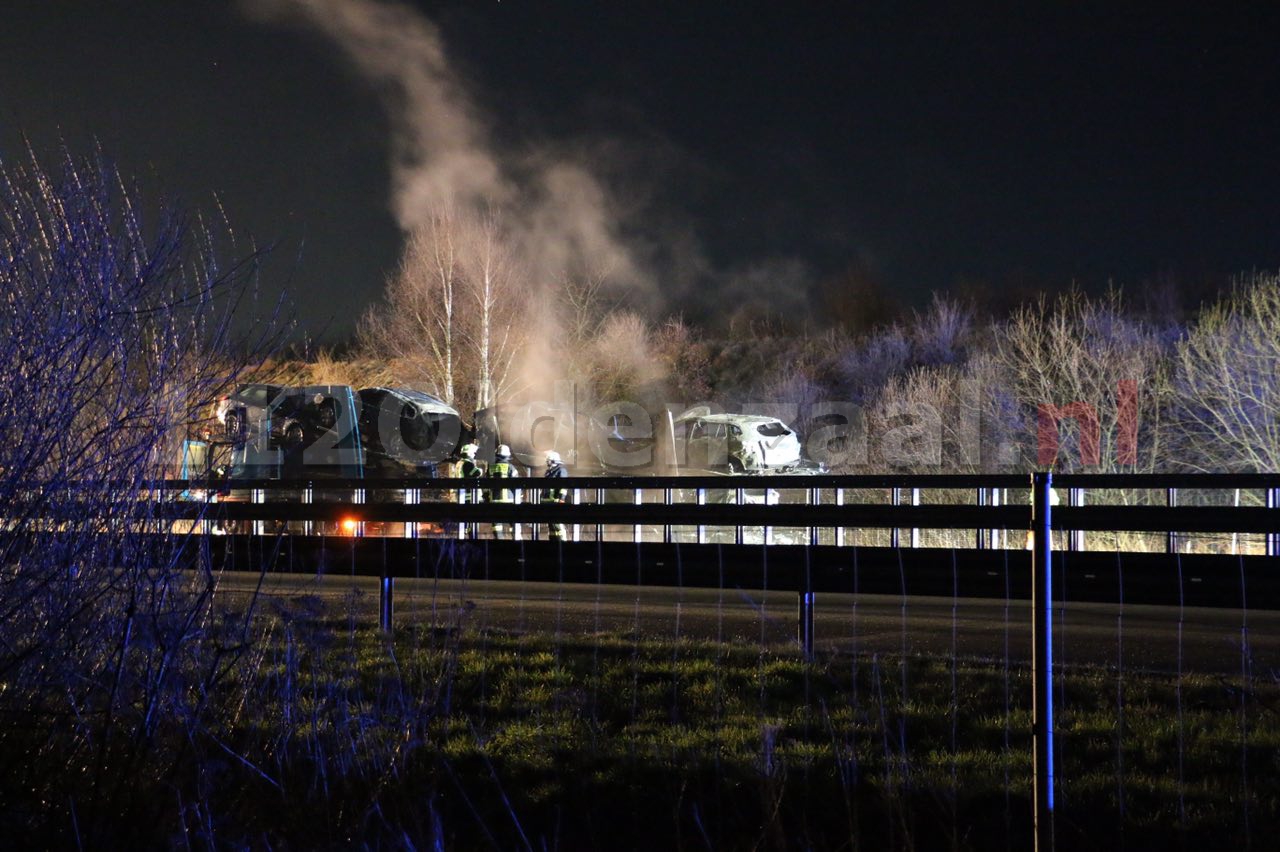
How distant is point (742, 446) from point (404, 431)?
7300 mm

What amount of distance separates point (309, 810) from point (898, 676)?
3702 millimetres

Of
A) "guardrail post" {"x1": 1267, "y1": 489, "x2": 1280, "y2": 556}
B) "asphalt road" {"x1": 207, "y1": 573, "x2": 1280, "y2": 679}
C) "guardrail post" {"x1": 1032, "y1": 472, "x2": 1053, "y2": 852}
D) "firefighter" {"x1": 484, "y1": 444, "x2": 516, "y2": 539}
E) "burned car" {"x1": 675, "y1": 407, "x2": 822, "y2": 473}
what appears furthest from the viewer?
"burned car" {"x1": 675, "y1": 407, "x2": 822, "y2": 473}

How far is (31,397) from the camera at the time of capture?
5074 millimetres

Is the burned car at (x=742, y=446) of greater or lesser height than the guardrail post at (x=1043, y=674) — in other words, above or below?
above

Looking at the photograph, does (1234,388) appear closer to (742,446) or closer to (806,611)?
(742,446)

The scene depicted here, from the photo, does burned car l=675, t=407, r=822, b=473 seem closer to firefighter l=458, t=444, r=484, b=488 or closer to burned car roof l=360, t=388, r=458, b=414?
burned car roof l=360, t=388, r=458, b=414

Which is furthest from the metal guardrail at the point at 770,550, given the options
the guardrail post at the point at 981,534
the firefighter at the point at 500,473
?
the firefighter at the point at 500,473

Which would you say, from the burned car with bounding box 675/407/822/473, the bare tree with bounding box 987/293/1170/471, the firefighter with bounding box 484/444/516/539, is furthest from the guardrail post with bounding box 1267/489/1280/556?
the burned car with bounding box 675/407/822/473

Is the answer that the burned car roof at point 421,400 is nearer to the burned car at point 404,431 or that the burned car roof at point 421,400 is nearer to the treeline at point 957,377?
the burned car at point 404,431

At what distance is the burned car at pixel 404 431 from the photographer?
73.2ft

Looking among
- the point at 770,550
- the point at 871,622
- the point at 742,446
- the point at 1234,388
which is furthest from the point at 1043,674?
the point at 742,446

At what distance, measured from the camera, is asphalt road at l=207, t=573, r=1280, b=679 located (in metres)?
8.16

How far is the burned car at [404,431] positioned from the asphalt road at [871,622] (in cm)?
945

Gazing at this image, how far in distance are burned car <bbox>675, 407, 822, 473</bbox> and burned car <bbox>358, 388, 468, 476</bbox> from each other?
5.56 meters
